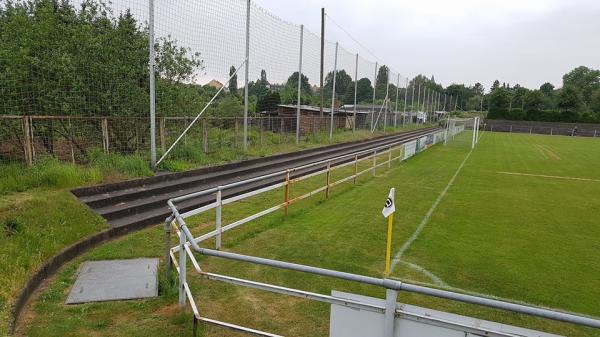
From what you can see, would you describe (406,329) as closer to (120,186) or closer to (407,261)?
(407,261)

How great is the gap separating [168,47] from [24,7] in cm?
388

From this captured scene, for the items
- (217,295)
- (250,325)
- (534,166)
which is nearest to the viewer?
(250,325)

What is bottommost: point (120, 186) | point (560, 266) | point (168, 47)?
point (560, 266)

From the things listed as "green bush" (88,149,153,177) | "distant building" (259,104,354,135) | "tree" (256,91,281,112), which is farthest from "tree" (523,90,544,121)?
"green bush" (88,149,153,177)

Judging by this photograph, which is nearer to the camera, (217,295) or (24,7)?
(217,295)

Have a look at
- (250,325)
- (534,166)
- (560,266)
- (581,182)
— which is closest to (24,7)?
(250,325)

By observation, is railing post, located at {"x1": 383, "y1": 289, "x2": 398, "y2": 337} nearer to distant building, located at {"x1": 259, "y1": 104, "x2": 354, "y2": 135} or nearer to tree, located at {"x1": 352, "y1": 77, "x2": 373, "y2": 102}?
distant building, located at {"x1": 259, "y1": 104, "x2": 354, "y2": 135}

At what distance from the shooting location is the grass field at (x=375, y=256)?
4.41m

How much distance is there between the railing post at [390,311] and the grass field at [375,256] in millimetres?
1703

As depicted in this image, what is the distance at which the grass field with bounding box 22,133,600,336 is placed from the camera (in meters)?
4.41

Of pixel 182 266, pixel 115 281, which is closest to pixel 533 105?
pixel 115 281

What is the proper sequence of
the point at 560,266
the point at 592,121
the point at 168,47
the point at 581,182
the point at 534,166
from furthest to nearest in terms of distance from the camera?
1. the point at 592,121
2. the point at 534,166
3. the point at 581,182
4. the point at 168,47
5. the point at 560,266

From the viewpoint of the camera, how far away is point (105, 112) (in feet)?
35.7

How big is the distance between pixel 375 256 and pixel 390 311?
4.06m
